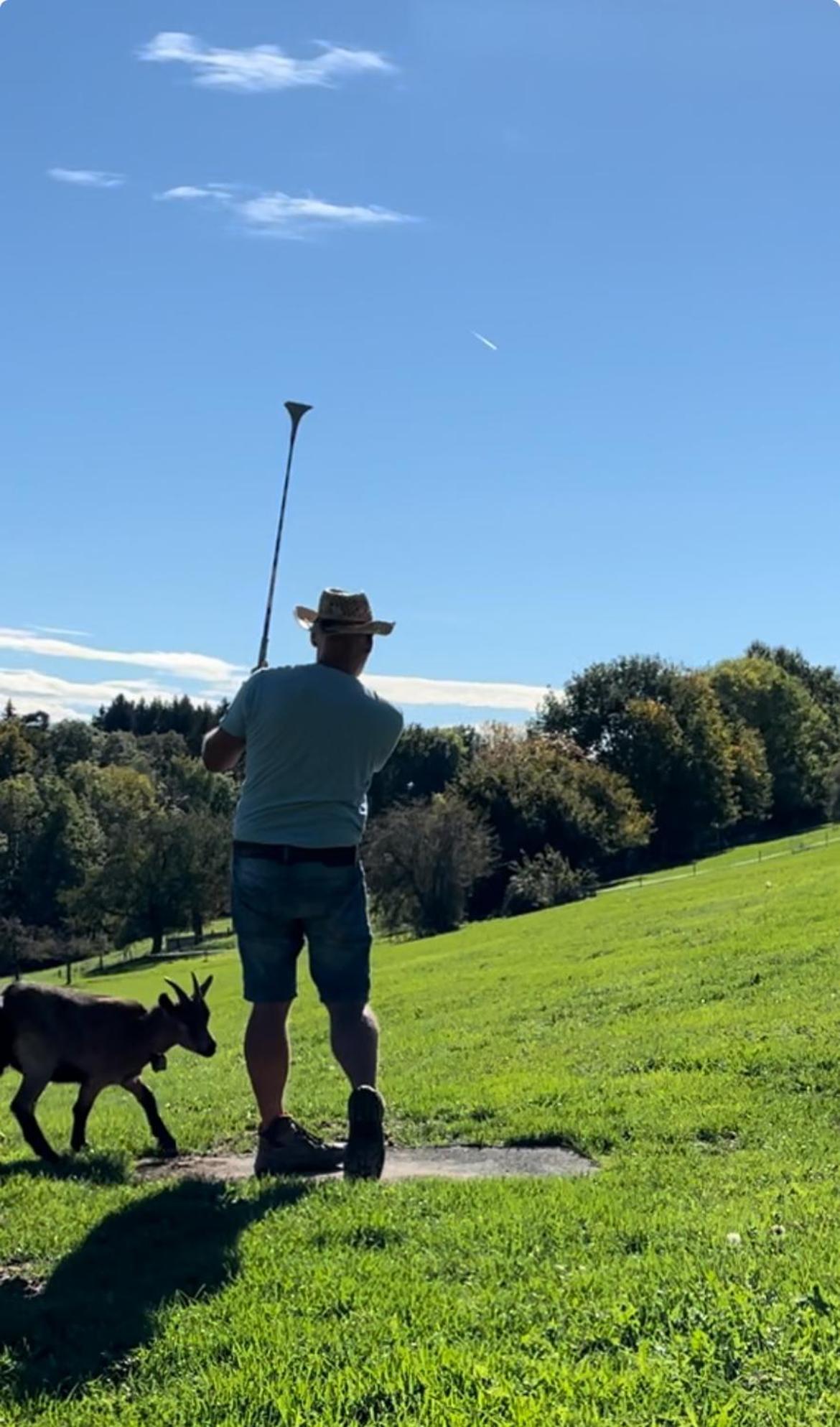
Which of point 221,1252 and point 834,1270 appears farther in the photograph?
point 221,1252

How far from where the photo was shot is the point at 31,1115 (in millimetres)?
8438

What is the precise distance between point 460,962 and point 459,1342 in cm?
2775

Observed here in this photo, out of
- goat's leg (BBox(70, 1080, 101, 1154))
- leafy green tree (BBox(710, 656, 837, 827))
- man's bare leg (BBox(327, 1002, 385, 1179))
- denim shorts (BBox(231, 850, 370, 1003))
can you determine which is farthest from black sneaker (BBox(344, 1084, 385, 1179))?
leafy green tree (BBox(710, 656, 837, 827))

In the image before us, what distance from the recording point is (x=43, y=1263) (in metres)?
5.60

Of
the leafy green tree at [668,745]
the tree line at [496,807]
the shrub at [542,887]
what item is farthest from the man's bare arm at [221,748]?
the leafy green tree at [668,745]

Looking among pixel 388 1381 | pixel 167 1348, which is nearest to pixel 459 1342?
pixel 388 1381

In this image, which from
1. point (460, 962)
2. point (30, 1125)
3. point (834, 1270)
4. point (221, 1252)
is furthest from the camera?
point (460, 962)

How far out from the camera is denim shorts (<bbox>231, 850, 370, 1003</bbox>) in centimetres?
719

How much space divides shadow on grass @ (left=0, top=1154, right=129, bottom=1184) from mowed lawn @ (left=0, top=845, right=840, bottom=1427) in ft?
0.13

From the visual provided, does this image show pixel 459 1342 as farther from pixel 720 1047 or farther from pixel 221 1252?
pixel 720 1047

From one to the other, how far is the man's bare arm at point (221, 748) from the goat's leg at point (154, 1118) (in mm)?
2716

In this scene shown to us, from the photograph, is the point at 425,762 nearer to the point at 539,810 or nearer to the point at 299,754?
the point at 539,810

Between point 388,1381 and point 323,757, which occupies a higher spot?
point 323,757

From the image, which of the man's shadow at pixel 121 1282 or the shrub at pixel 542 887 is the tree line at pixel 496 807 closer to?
the shrub at pixel 542 887
